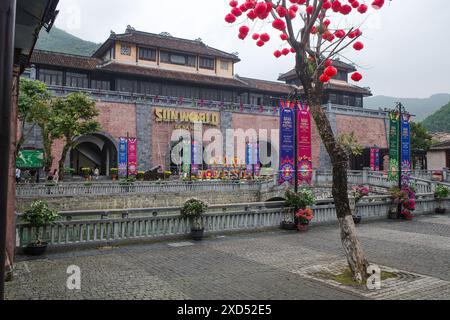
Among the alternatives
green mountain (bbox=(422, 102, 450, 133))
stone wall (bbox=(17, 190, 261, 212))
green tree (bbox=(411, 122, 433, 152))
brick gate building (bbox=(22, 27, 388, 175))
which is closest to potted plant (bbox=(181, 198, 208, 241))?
stone wall (bbox=(17, 190, 261, 212))

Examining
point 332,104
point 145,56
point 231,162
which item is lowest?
point 231,162

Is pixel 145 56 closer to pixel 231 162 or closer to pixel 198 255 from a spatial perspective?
pixel 231 162

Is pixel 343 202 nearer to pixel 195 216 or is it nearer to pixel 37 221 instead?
pixel 195 216

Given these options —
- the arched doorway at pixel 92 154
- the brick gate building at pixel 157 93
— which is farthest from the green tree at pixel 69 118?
the arched doorway at pixel 92 154

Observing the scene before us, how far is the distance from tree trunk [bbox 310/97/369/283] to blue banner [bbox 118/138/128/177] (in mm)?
23486

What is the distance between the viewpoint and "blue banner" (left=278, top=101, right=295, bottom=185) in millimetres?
13656

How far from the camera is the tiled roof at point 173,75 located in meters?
32.4

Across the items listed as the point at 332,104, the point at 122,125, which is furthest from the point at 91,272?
the point at 332,104

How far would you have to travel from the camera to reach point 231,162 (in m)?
34.3

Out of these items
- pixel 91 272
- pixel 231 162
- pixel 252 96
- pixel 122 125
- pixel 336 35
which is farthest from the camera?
pixel 252 96

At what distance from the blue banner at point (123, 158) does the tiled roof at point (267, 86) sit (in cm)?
1658

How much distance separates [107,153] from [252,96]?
17.0m

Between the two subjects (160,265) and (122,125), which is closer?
(160,265)
